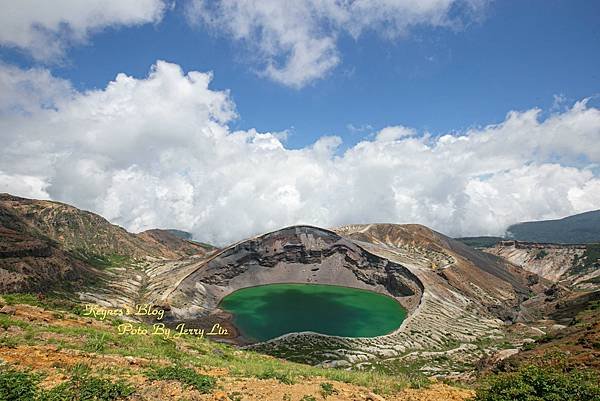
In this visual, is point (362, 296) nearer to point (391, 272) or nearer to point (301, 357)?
point (391, 272)

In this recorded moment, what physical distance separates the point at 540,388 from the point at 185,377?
12.1 meters

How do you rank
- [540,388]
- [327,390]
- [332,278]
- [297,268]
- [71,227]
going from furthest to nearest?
[71,227], [297,268], [332,278], [327,390], [540,388]

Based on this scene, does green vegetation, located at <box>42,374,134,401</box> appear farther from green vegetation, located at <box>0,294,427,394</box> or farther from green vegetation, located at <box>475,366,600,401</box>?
green vegetation, located at <box>475,366,600,401</box>

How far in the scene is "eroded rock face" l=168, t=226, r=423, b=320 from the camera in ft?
387

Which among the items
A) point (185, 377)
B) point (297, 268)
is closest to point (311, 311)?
point (297, 268)

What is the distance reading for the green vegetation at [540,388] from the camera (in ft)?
35.3

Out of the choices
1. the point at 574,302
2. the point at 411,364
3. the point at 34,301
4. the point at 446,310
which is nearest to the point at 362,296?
the point at 446,310

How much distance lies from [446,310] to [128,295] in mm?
91209

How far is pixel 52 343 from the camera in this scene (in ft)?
53.2

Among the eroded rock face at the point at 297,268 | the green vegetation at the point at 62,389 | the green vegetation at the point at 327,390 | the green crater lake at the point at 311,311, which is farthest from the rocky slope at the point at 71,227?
the green vegetation at the point at 327,390

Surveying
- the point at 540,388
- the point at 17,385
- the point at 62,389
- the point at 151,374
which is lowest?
the point at 540,388

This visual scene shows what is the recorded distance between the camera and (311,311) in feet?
339

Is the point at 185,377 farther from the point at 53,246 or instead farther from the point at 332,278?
the point at 332,278

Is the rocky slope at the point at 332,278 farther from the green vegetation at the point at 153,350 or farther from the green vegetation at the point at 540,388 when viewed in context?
the green vegetation at the point at 540,388
